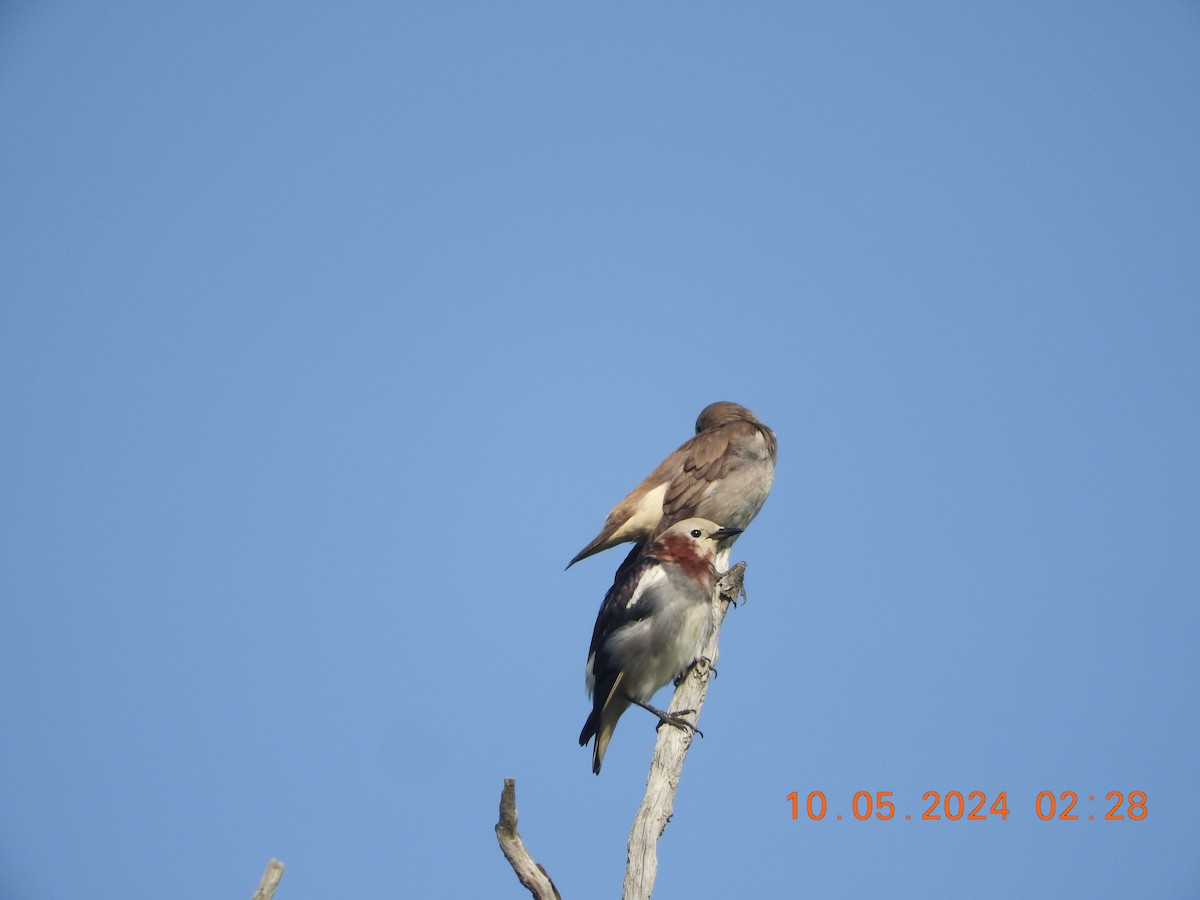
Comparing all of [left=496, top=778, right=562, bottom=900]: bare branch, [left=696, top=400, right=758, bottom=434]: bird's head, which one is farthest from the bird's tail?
[left=696, top=400, right=758, bottom=434]: bird's head

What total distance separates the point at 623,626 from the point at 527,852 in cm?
176

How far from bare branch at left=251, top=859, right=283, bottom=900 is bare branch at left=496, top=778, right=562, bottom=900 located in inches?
41.9

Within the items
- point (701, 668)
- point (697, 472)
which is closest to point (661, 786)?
point (701, 668)

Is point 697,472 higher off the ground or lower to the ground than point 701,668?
higher

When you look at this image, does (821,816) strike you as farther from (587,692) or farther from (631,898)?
(631,898)

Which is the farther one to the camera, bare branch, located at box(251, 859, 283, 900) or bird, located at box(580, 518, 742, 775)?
bird, located at box(580, 518, 742, 775)

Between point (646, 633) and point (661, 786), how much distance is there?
1.21 metres

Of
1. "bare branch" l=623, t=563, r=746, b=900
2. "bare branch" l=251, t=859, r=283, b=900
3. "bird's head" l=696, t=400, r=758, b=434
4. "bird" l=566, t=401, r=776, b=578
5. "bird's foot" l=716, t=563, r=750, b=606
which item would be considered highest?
"bird's head" l=696, t=400, r=758, b=434

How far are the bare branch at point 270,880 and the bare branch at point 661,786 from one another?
1675 millimetres

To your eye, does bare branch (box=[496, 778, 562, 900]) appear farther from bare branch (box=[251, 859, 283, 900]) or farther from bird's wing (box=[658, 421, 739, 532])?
bird's wing (box=[658, 421, 739, 532])

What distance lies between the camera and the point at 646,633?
6621 mm

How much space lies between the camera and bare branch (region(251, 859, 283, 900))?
4.89 m

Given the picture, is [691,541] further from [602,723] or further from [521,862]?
[521,862]

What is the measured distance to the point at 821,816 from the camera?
24.4 ft
